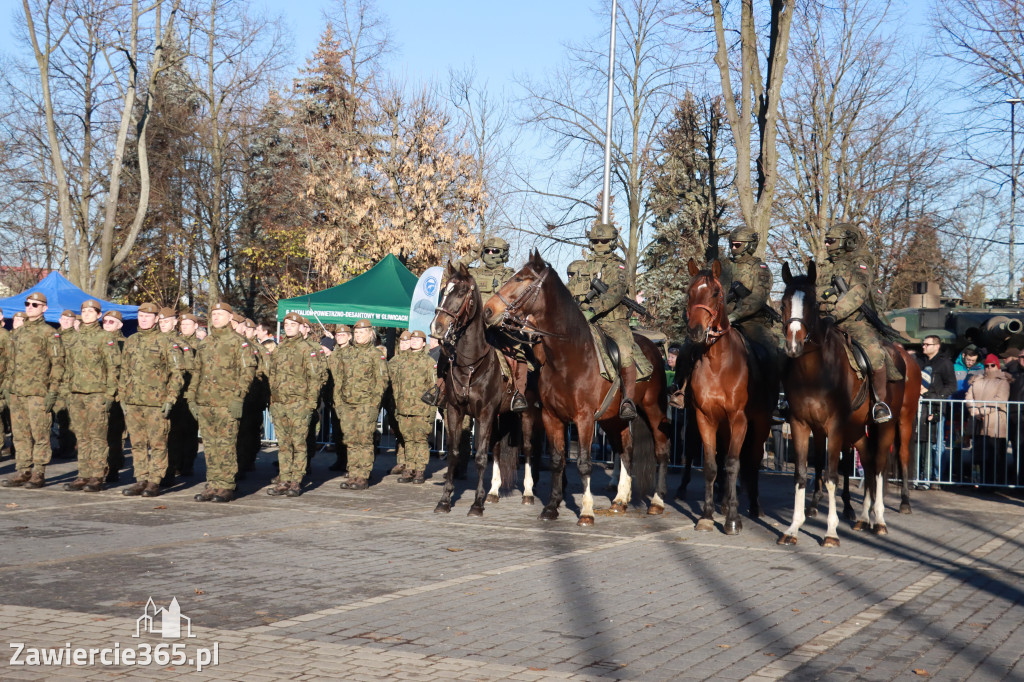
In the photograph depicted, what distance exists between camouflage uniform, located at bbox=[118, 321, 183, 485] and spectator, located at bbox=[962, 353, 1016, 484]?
37.2ft

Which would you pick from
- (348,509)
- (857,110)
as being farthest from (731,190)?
(348,509)

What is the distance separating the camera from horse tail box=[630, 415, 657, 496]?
42.3 ft

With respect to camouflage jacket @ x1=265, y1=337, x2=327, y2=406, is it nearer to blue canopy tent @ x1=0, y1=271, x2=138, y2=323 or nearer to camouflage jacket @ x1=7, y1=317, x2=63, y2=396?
camouflage jacket @ x1=7, y1=317, x2=63, y2=396

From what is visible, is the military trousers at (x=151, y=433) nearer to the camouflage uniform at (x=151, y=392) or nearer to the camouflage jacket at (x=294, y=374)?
the camouflage uniform at (x=151, y=392)

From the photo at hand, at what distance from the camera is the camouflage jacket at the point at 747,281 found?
12.2 metres

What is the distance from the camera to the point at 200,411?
43.5 ft

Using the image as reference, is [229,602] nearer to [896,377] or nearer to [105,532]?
[105,532]

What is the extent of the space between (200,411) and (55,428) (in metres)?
10.6

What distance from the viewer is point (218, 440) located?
43.2 ft

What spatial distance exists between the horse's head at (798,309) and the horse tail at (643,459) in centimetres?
284

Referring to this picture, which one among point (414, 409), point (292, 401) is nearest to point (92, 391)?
point (292, 401)

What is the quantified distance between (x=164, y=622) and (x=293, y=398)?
24.1ft

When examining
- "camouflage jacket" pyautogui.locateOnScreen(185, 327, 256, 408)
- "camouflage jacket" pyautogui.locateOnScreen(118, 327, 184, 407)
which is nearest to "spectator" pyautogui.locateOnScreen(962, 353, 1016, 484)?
"camouflage jacket" pyautogui.locateOnScreen(185, 327, 256, 408)

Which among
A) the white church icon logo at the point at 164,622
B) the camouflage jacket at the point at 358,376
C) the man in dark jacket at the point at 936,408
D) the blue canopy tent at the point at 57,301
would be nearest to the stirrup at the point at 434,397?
the camouflage jacket at the point at 358,376
